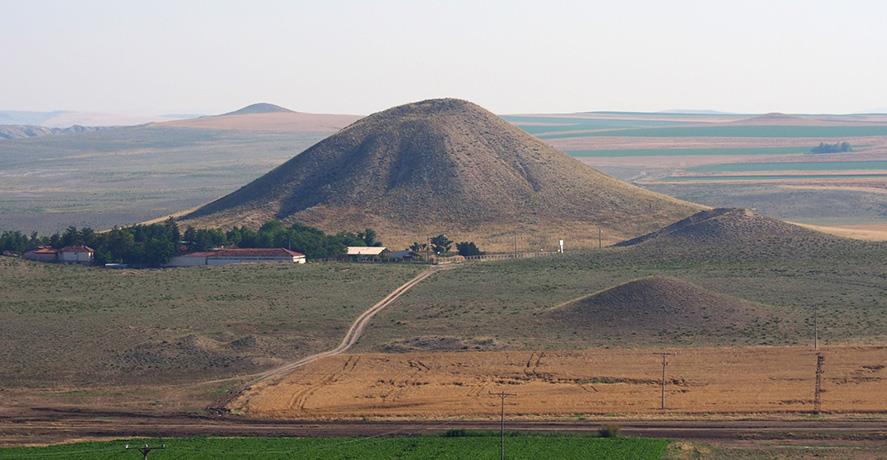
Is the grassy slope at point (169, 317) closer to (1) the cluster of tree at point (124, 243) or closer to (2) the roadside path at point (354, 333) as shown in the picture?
(2) the roadside path at point (354, 333)

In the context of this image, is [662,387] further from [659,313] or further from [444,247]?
[444,247]

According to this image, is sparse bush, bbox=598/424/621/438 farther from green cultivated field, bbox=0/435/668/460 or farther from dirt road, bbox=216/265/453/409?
dirt road, bbox=216/265/453/409

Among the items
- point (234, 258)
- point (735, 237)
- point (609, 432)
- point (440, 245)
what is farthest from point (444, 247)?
point (609, 432)

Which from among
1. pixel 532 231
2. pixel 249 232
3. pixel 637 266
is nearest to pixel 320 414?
pixel 637 266

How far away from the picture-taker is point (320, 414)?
79.9 m

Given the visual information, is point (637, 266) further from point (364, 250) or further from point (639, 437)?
point (639, 437)

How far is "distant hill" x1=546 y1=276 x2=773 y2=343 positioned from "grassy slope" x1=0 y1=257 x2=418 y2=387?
19.7 metres

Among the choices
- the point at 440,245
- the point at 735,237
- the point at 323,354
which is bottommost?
the point at 323,354

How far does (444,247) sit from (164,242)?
33.1m

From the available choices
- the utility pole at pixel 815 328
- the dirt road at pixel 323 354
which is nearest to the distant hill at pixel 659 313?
the utility pole at pixel 815 328

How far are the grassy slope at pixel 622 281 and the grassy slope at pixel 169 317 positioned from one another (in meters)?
6.27

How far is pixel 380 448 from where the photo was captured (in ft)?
231

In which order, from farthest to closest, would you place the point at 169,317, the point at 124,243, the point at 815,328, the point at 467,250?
the point at 467,250 → the point at 124,243 → the point at 169,317 → the point at 815,328

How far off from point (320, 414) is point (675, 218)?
117 m
